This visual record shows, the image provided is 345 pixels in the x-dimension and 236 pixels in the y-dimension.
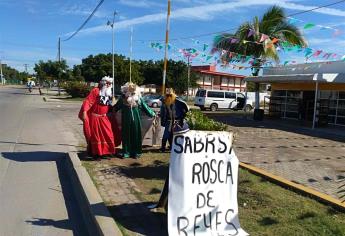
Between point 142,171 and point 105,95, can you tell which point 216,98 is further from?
point 142,171

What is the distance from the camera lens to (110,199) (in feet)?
21.3

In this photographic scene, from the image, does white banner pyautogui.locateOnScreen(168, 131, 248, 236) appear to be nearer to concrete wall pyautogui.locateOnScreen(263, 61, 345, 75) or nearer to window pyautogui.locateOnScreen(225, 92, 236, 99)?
concrete wall pyautogui.locateOnScreen(263, 61, 345, 75)

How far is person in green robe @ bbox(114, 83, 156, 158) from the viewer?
30.9 feet

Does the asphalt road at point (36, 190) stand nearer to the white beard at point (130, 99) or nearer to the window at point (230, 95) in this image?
the white beard at point (130, 99)

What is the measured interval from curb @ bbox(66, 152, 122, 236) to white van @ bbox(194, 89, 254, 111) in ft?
90.2

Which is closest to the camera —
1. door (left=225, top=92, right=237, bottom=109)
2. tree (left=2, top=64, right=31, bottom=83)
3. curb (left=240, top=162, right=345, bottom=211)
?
curb (left=240, top=162, right=345, bottom=211)

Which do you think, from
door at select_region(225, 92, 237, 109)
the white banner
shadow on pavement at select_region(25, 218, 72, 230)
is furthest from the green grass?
door at select_region(225, 92, 237, 109)

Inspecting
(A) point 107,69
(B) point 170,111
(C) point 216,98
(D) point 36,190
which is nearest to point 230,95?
(C) point 216,98

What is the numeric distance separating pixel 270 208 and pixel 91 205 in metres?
2.46

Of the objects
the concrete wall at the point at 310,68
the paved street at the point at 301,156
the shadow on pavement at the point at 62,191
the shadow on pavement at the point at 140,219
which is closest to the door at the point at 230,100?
the concrete wall at the point at 310,68

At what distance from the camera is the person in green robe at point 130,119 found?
30.9 ft

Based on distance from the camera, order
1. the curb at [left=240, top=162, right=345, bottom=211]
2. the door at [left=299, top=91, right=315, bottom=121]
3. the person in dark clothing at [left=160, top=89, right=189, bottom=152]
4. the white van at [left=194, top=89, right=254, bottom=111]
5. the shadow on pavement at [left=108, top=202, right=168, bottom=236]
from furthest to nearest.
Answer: the white van at [left=194, top=89, right=254, bottom=111] < the door at [left=299, top=91, right=315, bottom=121] < the person in dark clothing at [left=160, top=89, right=189, bottom=152] < the curb at [left=240, top=162, right=345, bottom=211] < the shadow on pavement at [left=108, top=202, right=168, bottom=236]

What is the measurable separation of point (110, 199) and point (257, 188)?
2.42 meters

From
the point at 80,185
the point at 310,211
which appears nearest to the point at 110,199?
the point at 80,185
